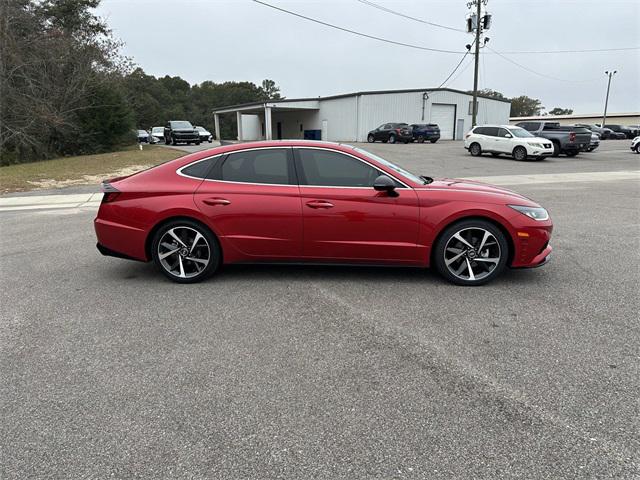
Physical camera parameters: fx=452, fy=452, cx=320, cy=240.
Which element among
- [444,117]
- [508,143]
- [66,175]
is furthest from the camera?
[444,117]

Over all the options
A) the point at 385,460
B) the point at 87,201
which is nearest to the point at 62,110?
the point at 87,201

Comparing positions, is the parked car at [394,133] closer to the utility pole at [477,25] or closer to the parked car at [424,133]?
the parked car at [424,133]

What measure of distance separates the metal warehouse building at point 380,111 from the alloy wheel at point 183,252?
38325 millimetres

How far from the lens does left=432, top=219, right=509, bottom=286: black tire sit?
4.69 metres

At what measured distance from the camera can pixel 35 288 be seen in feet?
16.1

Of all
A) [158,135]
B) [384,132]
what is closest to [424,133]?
[384,132]

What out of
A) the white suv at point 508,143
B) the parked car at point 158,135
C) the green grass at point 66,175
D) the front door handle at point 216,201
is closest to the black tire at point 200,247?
the front door handle at point 216,201

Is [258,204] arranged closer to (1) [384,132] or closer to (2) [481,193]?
(2) [481,193]

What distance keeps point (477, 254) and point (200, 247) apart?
298cm

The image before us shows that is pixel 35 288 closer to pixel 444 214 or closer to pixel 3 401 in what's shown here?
pixel 3 401

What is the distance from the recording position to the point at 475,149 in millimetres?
25281

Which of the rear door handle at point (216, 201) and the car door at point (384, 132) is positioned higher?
the car door at point (384, 132)

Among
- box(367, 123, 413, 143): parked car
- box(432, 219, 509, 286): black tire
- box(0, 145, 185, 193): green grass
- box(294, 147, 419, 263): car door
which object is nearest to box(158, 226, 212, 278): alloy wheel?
box(294, 147, 419, 263): car door

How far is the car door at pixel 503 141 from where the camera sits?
23.1 m
